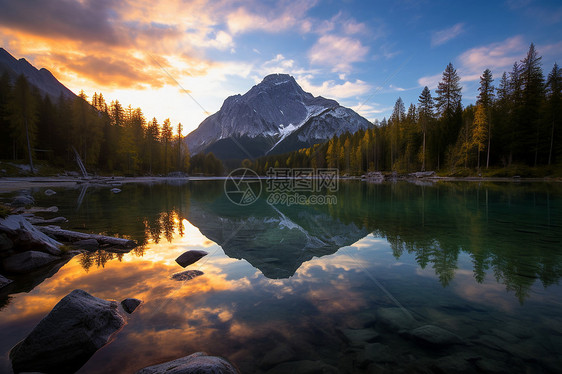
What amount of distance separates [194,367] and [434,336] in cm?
413

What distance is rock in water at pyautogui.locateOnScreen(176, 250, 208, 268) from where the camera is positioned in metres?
8.77

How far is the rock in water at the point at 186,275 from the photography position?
24.2 feet

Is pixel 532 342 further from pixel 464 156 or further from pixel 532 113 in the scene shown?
pixel 532 113

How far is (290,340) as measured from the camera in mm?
4480

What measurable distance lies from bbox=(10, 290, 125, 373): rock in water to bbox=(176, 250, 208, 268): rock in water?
12.8ft

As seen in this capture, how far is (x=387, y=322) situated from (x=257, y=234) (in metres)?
8.79

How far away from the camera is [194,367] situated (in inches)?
128

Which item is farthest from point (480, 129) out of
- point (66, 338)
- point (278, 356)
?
point (66, 338)

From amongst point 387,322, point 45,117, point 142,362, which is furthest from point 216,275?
point 45,117

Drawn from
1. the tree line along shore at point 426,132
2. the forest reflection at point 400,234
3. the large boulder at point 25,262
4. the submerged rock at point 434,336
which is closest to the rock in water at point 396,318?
the submerged rock at point 434,336

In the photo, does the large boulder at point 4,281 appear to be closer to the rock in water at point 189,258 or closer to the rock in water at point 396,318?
the rock in water at point 189,258

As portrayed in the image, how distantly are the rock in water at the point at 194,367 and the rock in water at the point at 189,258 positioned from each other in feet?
17.3

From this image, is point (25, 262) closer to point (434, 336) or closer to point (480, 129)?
point (434, 336)

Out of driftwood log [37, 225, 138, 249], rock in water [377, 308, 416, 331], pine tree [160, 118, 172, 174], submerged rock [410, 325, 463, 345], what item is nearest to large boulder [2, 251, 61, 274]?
driftwood log [37, 225, 138, 249]
